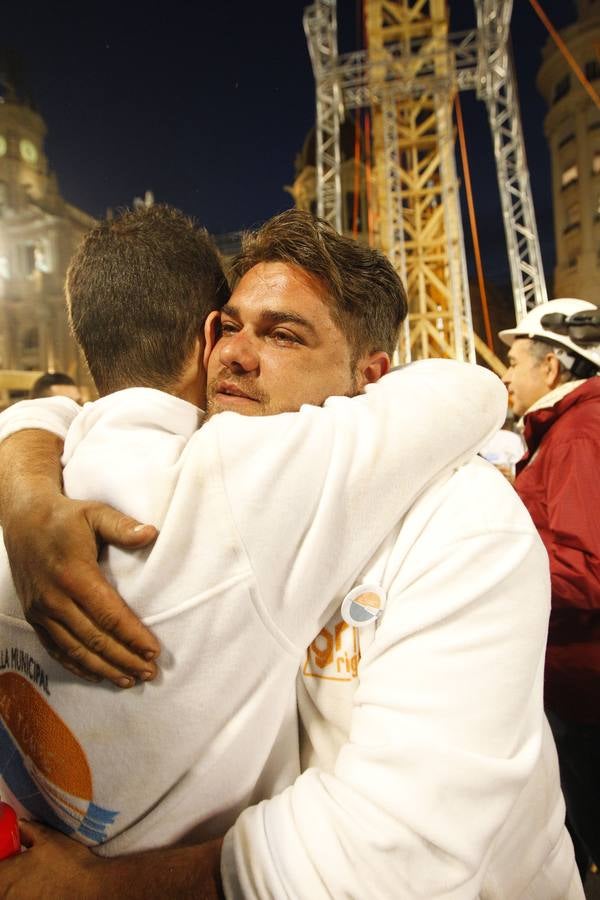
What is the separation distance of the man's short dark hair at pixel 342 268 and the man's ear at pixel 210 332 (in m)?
0.26

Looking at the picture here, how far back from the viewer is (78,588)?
873 millimetres

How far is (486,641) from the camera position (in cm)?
89

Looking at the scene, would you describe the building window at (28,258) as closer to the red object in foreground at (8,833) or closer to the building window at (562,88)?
the building window at (562,88)

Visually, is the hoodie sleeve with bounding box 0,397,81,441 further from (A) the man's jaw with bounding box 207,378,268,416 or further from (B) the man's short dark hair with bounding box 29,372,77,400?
(B) the man's short dark hair with bounding box 29,372,77,400

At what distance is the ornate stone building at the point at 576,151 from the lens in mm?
21984

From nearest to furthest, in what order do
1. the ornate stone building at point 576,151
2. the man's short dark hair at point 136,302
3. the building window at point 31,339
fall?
the man's short dark hair at point 136,302 → the ornate stone building at point 576,151 → the building window at point 31,339

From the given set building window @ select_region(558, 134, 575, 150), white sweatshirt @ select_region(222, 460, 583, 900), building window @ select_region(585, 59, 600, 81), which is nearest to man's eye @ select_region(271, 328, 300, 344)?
white sweatshirt @ select_region(222, 460, 583, 900)

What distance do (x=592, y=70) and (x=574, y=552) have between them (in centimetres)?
2850

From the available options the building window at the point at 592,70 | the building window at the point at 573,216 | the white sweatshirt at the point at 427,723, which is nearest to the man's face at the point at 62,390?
the white sweatshirt at the point at 427,723

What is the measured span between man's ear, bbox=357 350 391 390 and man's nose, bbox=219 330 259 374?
0.31 meters

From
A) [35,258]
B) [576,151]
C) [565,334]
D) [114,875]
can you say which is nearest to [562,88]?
[576,151]

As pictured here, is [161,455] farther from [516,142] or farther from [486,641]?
[516,142]

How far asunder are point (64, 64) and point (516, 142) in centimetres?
1667

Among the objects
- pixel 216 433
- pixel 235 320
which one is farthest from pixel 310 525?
pixel 235 320
